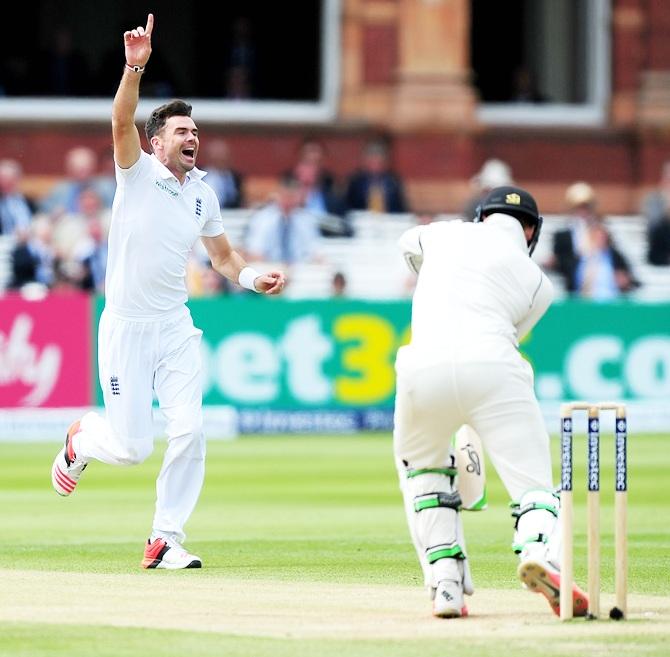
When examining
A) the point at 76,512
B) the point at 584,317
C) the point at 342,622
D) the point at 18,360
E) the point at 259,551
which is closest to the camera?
the point at 342,622

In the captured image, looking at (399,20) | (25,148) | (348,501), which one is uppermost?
(399,20)

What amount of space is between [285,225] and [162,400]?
11.0m

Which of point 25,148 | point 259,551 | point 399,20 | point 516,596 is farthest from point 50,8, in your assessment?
point 516,596

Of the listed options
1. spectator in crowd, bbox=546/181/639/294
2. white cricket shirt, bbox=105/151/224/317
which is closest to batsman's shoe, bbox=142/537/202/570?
white cricket shirt, bbox=105/151/224/317

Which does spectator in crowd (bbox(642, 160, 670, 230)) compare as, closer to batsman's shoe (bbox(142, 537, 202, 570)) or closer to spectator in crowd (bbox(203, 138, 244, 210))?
spectator in crowd (bbox(203, 138, 244, 210))

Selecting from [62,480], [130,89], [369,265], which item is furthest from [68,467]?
[369,265]

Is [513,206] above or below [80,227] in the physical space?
above

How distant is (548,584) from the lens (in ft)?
22.1

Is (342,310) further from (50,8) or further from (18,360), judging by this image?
(50,8)

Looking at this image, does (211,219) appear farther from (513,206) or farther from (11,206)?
(11,206)

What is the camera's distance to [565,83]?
84.3 ft

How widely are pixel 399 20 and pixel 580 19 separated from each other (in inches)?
124

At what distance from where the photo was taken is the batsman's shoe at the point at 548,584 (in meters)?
6.64

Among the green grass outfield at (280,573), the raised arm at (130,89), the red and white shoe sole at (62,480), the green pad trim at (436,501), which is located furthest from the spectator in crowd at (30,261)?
the green pad trim at (436,501)
